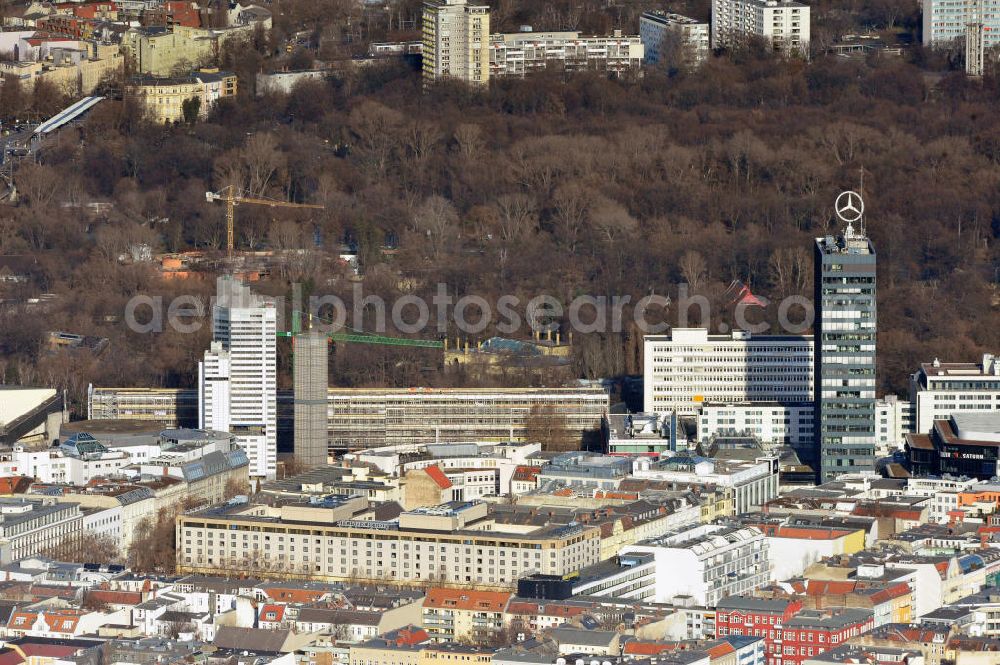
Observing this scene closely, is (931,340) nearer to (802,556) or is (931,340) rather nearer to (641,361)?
(641,361)

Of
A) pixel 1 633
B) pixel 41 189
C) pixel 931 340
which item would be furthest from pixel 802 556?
pixel 41 189

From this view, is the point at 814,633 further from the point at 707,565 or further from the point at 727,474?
the point at 727,474

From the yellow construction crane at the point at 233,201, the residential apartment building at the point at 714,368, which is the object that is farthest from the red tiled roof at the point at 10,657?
the yellow construction crane at the point at 233,201

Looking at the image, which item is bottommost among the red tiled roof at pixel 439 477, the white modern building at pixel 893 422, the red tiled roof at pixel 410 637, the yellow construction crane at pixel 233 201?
the red tiled roof at pixel 410 637

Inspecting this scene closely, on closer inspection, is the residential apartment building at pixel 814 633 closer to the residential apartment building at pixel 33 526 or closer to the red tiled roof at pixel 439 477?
the red tiled roof at pixel 439 477

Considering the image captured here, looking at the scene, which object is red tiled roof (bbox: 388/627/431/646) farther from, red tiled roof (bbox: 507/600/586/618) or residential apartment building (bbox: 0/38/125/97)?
residential apartment building (bbox: 0/38/125/97)

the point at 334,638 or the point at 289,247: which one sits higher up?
the point at 289,247

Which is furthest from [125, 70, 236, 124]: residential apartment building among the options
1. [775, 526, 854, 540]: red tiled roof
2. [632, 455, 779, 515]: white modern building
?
[775, 526, 854, 540]: red tiled roof

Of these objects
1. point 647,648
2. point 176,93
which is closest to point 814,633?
point 647,648
